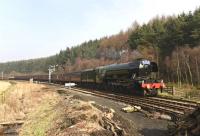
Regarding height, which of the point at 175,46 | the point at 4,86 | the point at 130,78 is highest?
the point at 175,46

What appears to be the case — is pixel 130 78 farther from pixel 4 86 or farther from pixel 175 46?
pixel 175 46

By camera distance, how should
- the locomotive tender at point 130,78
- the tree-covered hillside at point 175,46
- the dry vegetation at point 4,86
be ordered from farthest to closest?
the tree-covered hillside at point 175,46
the dry vegetation at point 4,86
the locomotive tender at point 130,78

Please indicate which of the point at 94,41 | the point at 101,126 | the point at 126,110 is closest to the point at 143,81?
the point at 126,110

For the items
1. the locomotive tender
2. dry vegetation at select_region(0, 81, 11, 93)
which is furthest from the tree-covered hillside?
dry vegetation at select_region(0, 81, 11, 93)

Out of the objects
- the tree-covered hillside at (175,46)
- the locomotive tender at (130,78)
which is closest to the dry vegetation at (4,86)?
the locomotive tender at (130,78)

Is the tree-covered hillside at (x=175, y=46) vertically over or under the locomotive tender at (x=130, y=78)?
over

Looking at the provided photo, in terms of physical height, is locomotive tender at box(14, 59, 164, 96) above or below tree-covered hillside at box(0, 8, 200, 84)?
below

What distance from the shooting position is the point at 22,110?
83.5 ft

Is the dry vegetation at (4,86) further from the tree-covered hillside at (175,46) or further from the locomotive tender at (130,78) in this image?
the tree-covered hillside at (175,46)

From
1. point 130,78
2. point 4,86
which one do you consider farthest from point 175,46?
point 130,78

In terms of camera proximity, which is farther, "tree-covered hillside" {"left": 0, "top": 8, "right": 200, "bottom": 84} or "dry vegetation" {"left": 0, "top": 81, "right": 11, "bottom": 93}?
"tree-covered hillside" {"left": 0, "top": 8, "right": 200, "bottom": 84}

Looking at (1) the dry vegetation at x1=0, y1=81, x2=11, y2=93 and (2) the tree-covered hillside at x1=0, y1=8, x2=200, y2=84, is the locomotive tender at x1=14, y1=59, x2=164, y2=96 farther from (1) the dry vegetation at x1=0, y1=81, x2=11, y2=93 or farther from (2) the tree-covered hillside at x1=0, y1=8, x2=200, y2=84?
(2) the tree-covered hillside at x1=0, y1=8, x2=200, y2=84

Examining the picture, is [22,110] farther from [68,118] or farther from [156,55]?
[156,55]

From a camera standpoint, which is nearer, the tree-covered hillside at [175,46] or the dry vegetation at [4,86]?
the dry vegetation at [4,86]
